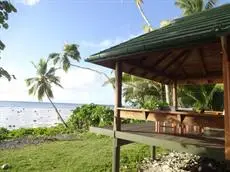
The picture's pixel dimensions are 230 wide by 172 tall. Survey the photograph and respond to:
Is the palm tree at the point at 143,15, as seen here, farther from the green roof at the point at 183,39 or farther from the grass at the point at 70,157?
the green roof at the point at 183,39

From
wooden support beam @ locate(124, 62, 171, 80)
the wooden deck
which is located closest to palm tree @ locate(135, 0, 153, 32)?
wooden support beam @ locate(124, 62, 171, 80)

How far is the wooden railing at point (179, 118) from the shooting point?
4839 millimetres

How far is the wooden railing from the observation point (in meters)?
4.84

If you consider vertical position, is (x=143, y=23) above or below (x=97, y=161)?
above

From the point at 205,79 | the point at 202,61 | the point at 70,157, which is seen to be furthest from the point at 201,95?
the point at 70,157

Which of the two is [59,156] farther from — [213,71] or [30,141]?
[213,71]

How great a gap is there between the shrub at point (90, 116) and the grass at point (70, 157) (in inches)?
227

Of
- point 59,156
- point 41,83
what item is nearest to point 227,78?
point 59,156

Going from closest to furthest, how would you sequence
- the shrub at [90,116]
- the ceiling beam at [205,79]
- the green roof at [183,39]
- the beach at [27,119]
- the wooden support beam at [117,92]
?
the green roof at [183,39]
the wooden support beam at [117,92]
the ceiling beam at [205,79]
the shrub at [90,116]
the beach at [27,119]

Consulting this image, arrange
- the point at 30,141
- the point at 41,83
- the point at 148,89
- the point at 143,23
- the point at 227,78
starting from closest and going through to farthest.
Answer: the point at 227,78 < the point at 30,141 < the point at 148,89 < the point at 143,23 < the point at 41,83

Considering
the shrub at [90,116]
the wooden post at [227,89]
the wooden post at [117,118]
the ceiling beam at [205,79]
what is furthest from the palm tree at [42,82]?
the wooden post at [227,89]

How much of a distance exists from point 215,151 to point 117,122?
101 inches

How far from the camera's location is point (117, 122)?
6633 millimetres

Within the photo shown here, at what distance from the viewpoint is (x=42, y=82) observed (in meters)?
35.2
